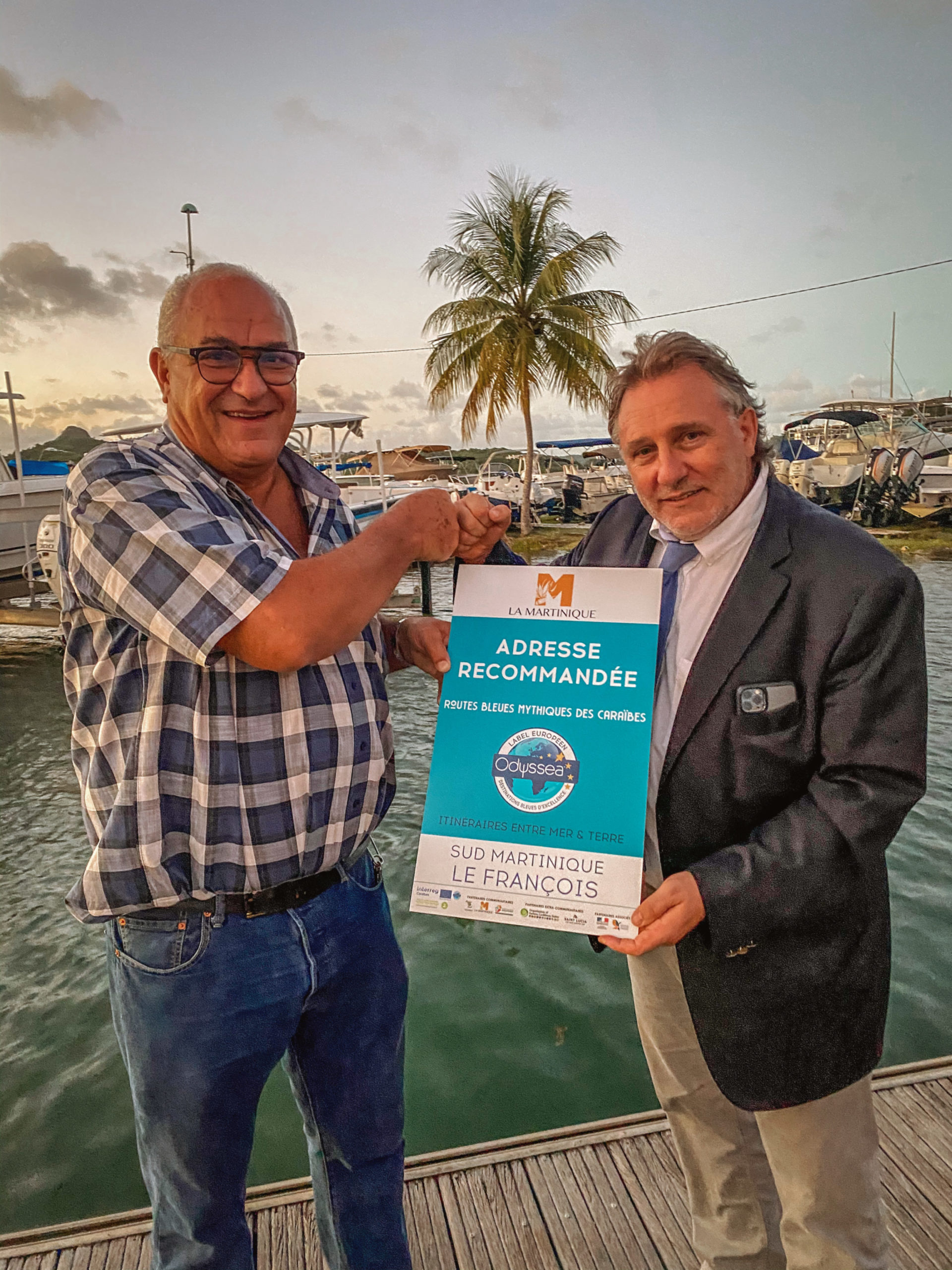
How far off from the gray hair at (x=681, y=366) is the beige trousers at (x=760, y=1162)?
1183 mm

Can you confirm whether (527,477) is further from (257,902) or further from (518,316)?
(257,902)

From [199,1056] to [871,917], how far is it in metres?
1.27

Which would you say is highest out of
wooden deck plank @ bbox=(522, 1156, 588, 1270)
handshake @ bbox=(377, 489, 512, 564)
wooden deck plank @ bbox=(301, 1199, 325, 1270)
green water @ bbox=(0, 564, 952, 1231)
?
handshake @ bbox=(377, 489, 512, 564)

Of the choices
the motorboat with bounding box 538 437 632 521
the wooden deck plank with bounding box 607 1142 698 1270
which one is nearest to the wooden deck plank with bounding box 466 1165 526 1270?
the wooden deck plank with bounding box 607 1142 698 1270

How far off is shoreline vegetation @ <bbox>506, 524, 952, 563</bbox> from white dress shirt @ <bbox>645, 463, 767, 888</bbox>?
1453 centimetres

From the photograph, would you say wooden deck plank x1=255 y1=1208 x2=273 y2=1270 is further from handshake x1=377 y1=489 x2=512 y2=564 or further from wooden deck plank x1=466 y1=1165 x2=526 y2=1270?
handshake x1=377 y1=489 x2=512 y2=564

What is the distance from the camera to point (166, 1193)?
1488 millimetres

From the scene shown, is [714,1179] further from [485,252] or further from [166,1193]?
[485,252]

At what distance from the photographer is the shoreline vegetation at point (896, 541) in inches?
687

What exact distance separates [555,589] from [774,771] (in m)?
0.53

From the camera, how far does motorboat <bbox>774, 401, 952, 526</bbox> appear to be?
21641mm

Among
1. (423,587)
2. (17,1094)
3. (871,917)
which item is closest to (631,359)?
(871,917)

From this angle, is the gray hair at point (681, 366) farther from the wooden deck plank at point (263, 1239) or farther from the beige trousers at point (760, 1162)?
the wooden deck plank at point (263, 1239)

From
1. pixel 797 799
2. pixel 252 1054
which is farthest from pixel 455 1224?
pixel 797 799
